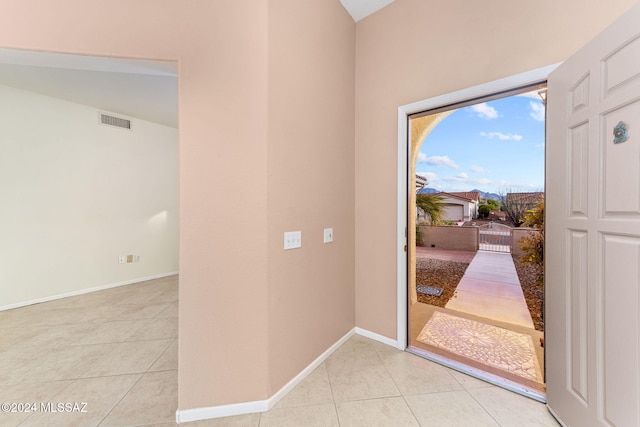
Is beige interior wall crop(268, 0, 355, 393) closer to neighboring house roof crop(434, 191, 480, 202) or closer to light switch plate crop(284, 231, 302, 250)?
light switch plate crop(284, 231, 302, 250)

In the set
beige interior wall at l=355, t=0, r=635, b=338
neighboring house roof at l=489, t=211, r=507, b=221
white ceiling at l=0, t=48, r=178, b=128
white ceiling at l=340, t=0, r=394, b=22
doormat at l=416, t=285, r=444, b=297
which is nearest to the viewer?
beige interior wall at l=355, t=0, r=635, b=338

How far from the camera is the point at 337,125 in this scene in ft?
6.72

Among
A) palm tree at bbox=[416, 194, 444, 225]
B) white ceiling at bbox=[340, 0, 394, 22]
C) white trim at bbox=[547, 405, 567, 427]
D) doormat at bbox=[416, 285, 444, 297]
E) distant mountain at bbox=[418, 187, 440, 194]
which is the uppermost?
white ceiling at bbox=[340, 0, 394, 22]

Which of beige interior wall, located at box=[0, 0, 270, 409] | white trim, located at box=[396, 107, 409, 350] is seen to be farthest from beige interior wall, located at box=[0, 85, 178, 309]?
white trim, located at box=[396, 107, 409, 350]

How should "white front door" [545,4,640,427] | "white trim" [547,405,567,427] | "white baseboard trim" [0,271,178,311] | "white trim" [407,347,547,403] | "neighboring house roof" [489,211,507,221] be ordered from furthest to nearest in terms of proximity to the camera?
"neighboring house roof" [489,211,507,221] < "white baseboard trim" [0,271,178,311] < "white trim" [407,347,547,403] < "white trim" [547,405,567,427] < "white front door" [545,4,640,427]

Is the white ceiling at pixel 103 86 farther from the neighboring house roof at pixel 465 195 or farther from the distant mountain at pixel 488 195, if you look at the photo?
the distant mountain at pixel 488 195

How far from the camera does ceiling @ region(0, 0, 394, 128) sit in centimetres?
139

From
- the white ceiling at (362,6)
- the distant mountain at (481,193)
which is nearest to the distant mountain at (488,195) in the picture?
the distant mountain at (481,193)

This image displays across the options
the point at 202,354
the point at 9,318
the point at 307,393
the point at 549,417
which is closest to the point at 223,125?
the point at 202,354

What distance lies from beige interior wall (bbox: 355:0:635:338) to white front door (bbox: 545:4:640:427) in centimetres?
33

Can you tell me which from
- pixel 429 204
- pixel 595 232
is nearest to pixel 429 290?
pixel 429 204

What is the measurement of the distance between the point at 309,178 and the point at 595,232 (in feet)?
5.36

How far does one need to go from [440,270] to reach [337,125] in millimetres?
3914

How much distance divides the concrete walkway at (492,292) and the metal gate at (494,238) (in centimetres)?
19
